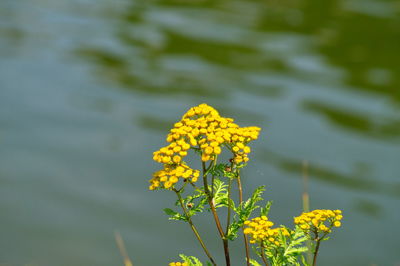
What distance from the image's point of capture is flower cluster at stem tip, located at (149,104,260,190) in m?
2.44

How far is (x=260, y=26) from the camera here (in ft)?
43.0

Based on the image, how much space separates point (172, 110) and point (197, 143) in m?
6.76

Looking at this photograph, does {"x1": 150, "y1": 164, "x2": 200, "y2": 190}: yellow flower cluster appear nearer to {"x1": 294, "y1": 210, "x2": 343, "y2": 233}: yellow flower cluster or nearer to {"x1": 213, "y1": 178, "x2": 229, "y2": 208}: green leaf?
{"x1": 213, "y1": 178, "x2": 229, "y2": 208}: green leaf

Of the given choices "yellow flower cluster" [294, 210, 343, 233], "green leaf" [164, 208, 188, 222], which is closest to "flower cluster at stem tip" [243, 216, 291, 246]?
"yellow flower cluster" [294, 210, 343, 233]

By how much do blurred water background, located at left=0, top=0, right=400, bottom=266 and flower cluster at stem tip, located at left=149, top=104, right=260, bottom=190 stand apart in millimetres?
3864

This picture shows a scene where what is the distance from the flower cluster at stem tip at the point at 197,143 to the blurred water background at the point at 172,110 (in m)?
3.86

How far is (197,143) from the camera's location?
8.15ft

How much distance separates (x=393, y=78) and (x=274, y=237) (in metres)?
9.12

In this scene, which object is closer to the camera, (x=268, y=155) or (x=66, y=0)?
(x=268, y=155)

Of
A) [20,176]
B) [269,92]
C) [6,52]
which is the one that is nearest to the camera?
[20,176]

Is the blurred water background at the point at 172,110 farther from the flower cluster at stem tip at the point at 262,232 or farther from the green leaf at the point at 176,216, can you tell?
the flower cluster at stem tip at the point at 262,232

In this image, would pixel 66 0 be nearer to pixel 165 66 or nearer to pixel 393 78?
pixel 165 66

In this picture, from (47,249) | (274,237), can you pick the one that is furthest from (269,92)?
(274,237)

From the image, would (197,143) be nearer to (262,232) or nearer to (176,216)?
(176,216)
